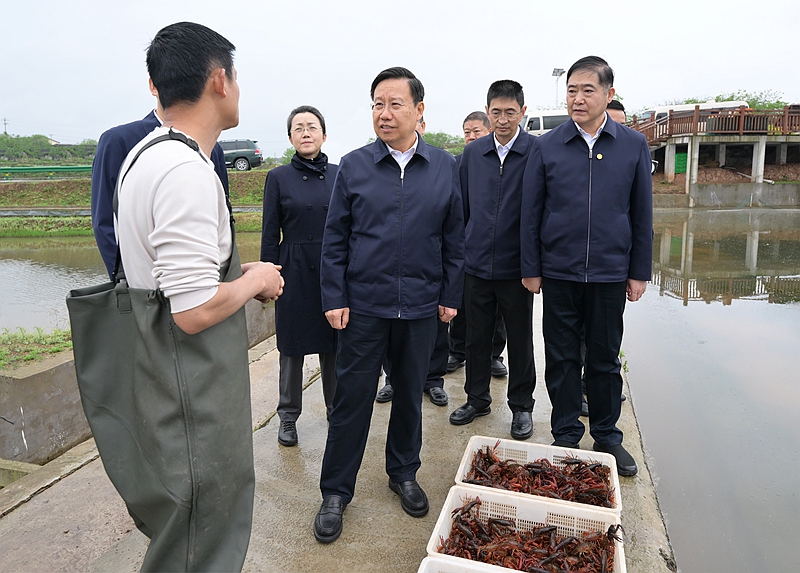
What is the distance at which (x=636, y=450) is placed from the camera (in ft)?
11.3

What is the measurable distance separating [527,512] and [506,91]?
257 centimetres

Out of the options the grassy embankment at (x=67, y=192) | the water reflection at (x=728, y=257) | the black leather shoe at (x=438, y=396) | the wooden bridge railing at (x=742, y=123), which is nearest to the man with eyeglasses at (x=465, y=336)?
the black leather shoe at (x=438, y=396)

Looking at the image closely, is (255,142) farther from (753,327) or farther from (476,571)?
(476,571)

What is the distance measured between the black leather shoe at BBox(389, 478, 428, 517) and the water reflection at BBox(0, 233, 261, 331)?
552 cm

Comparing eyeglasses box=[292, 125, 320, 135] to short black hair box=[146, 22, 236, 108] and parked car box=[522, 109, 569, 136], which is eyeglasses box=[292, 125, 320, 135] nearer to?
short black hair box=[146, 22, 236, 108]

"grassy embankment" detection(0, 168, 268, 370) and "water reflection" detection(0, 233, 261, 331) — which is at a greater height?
"grassy embankment" detection(0, 168, 268, 370)

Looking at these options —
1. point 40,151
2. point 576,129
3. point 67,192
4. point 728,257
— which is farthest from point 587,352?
point 40,151

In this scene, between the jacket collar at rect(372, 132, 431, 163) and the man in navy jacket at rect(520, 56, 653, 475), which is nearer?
the jacket collar at rect(372, 132, 431, 163)

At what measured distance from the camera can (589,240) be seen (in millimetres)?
3172

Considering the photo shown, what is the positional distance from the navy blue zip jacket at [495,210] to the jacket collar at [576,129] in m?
0.37

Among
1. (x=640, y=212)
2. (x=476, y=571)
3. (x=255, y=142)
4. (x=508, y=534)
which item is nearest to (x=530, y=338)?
(x=640, y=212)

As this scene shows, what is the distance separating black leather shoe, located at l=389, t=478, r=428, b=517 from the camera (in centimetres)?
278

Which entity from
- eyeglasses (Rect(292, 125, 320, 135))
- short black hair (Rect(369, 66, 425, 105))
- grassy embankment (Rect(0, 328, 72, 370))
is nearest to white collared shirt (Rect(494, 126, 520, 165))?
short black hair (Rect(369, 66, 425, 105))

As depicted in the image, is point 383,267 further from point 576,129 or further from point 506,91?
point 506,91
